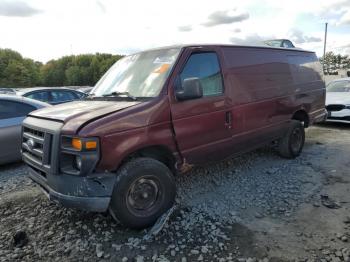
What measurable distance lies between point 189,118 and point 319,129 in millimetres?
6545

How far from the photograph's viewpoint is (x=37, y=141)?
3.81 meters

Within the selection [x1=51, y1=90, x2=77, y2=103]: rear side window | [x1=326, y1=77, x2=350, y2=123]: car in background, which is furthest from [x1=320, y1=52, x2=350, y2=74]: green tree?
[x1=51, y1=90, x2=77, y2=103]: rear side window

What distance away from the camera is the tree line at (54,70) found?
7500cm

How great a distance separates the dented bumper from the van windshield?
1189 millimetres

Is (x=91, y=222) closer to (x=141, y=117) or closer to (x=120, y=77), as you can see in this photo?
(x=141, y=117)

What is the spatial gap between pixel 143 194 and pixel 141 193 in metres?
0.03

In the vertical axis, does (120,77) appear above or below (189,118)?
above

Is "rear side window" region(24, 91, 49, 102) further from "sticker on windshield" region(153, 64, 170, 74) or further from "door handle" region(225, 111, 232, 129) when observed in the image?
"door handle" region(225, 111, 232, 129)

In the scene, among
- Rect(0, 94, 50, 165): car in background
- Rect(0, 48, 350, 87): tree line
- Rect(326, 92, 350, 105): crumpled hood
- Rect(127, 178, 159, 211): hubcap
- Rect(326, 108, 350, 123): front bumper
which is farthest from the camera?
Rect(0, 48, 350, 87): tree line

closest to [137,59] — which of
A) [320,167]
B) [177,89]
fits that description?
[177,89]

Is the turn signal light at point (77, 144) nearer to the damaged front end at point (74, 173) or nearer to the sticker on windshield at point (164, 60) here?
the damaged front end at point (74, 173)

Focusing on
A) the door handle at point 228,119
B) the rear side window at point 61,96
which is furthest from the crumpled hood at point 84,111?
the rear side window at point 61,96

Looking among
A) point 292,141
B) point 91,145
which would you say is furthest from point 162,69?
point 292,141

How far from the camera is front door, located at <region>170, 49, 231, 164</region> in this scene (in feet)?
13.4
